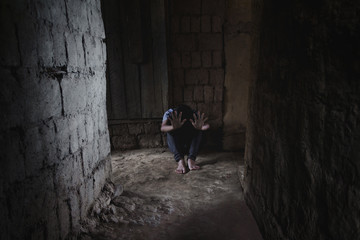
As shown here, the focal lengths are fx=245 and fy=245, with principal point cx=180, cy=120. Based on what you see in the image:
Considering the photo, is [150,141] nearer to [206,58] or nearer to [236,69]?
[206,58]

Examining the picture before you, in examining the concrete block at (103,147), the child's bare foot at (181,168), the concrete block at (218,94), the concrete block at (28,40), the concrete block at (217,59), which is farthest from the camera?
the concrete block at (218,94)

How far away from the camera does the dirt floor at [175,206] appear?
216 cm

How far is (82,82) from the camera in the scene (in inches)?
85.6

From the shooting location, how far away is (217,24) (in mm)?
4090

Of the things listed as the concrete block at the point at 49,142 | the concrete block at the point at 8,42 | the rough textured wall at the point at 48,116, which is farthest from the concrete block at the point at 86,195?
the concrete block at the point at 8,42

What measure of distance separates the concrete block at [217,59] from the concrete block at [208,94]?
407 millimetres

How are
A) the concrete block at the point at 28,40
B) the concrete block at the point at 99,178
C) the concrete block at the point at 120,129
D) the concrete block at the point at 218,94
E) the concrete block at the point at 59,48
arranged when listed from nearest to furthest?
the concrete block at the point at 28,40 < the concrete block at the point at 59,48 < the concrete block at the point at 99,178 < the concrete block at the point at 218,94 < the concrete block at the point at 120,129

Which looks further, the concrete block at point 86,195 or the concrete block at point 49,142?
the concrete block at point 86,195

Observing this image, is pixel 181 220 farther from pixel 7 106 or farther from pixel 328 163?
pixel 7 106

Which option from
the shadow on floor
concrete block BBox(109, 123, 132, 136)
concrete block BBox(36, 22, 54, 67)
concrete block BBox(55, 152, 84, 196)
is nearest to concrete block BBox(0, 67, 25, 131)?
concrete block BBox(36, 22, 54, 67)

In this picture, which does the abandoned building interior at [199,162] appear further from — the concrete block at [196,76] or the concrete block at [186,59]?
the concrete block at [196,76]

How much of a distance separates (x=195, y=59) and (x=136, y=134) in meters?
1.78

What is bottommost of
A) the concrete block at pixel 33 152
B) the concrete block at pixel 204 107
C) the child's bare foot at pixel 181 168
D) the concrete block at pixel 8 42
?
the child's bare foot at pixel 181 168

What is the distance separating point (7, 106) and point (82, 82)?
891mm
